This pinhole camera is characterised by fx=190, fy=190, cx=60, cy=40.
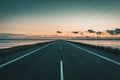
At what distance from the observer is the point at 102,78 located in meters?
8.53

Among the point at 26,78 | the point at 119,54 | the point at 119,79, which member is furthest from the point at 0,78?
the point at 119,54

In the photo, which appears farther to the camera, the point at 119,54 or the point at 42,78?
the point at 119,54

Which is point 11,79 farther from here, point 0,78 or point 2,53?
point 2,53

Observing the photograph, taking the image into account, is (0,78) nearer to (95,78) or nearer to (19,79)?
(19,79)

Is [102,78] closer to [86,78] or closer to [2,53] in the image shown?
[86,78]

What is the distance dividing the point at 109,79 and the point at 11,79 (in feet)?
14.1

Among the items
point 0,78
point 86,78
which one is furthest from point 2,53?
point 86,78

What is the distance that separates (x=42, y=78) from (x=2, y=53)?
13.1m

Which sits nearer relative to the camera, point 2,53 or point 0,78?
point 0,78

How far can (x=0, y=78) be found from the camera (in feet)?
28.5

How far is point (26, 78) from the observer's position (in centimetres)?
866

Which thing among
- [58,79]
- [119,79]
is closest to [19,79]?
[58,79]

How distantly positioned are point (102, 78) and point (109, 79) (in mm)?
345

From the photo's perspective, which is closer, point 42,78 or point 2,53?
point 42,78
